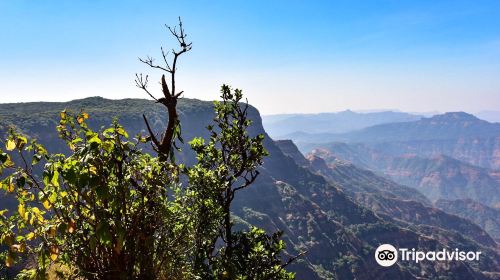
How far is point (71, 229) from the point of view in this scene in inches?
206

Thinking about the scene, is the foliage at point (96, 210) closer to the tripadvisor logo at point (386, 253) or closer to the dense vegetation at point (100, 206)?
the dense vegetation at point (100, 206)

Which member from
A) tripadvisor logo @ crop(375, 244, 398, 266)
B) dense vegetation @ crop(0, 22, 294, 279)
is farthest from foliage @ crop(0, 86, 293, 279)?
tripadvisor logo @ crop(375, 244, 398, 266)

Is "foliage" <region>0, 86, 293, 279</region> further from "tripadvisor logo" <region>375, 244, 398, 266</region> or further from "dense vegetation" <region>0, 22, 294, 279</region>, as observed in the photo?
"tripadvisor logo" <region>375, 244, 398, 266</region>

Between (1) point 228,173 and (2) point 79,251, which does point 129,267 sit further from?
(1) point 228,173

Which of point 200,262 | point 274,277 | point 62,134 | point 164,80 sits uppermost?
point 164,80

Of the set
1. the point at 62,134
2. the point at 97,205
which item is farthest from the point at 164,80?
the point at 97,205

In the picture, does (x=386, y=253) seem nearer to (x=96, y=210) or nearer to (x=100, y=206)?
(x=100, y=206)

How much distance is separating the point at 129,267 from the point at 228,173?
7.06m

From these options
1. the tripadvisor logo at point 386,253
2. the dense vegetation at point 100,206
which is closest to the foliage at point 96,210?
the dense vegetation at point 100,206

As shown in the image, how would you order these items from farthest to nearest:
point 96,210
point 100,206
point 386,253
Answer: point 386,253
point 100,206
point 96,210

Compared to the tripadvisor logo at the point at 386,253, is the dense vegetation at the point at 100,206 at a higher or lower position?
higher

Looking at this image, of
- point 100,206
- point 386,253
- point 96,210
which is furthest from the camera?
point 386,253

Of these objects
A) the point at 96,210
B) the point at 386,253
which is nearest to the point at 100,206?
the point at 96,210

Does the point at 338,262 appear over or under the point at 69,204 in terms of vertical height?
under
